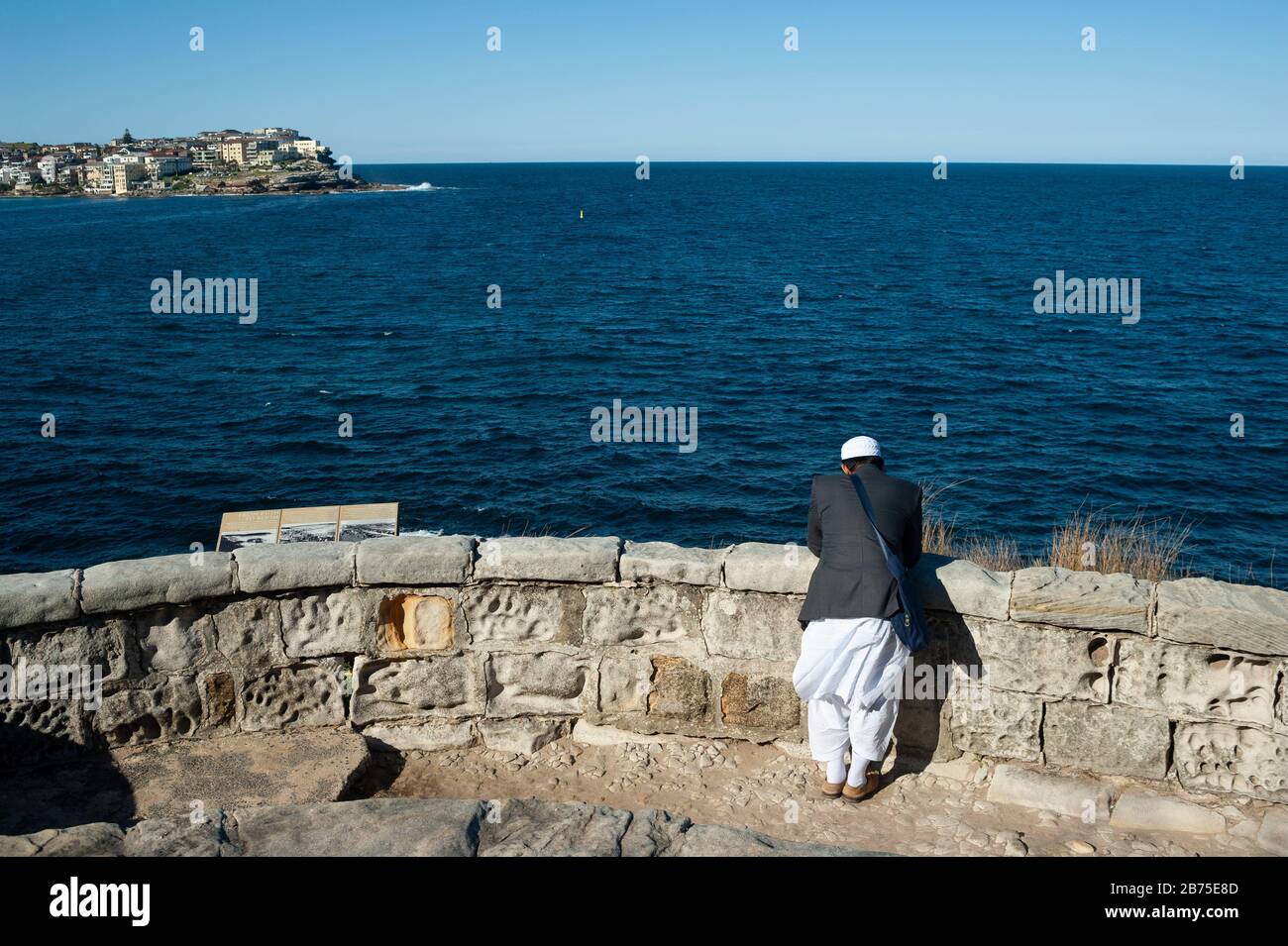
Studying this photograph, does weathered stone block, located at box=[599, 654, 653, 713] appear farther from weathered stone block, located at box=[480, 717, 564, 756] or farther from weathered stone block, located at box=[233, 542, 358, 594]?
weathered stone block, located at box=[233, 542, 358, 594]

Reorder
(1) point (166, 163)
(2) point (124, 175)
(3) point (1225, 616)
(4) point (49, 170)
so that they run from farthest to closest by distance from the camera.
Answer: (4) point (49, 170), (1) point (166, 163), (2) point (124, 175), (3) point (1225, 616)

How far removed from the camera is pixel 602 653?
581 cm

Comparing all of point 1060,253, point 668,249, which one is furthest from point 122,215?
point 1060,253

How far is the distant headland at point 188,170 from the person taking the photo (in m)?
146

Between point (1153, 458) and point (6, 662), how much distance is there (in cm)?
2712

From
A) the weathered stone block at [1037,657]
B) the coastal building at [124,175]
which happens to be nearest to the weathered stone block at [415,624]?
the weathered stone block at [1037,657]

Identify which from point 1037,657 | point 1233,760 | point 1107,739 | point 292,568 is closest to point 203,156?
point 292,568

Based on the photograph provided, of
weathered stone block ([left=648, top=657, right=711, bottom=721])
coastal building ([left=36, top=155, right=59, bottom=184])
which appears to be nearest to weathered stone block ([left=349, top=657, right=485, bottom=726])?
weathered stone block ([left=648, top=657, right=711, bottom=721])

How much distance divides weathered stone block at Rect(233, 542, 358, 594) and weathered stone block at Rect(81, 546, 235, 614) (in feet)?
0.30

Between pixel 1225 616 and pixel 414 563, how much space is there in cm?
405

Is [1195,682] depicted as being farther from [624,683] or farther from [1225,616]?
[624,683]

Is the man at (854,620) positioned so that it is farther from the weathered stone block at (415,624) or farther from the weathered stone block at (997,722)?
the weathered stone block at (415,624)

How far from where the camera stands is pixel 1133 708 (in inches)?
207
